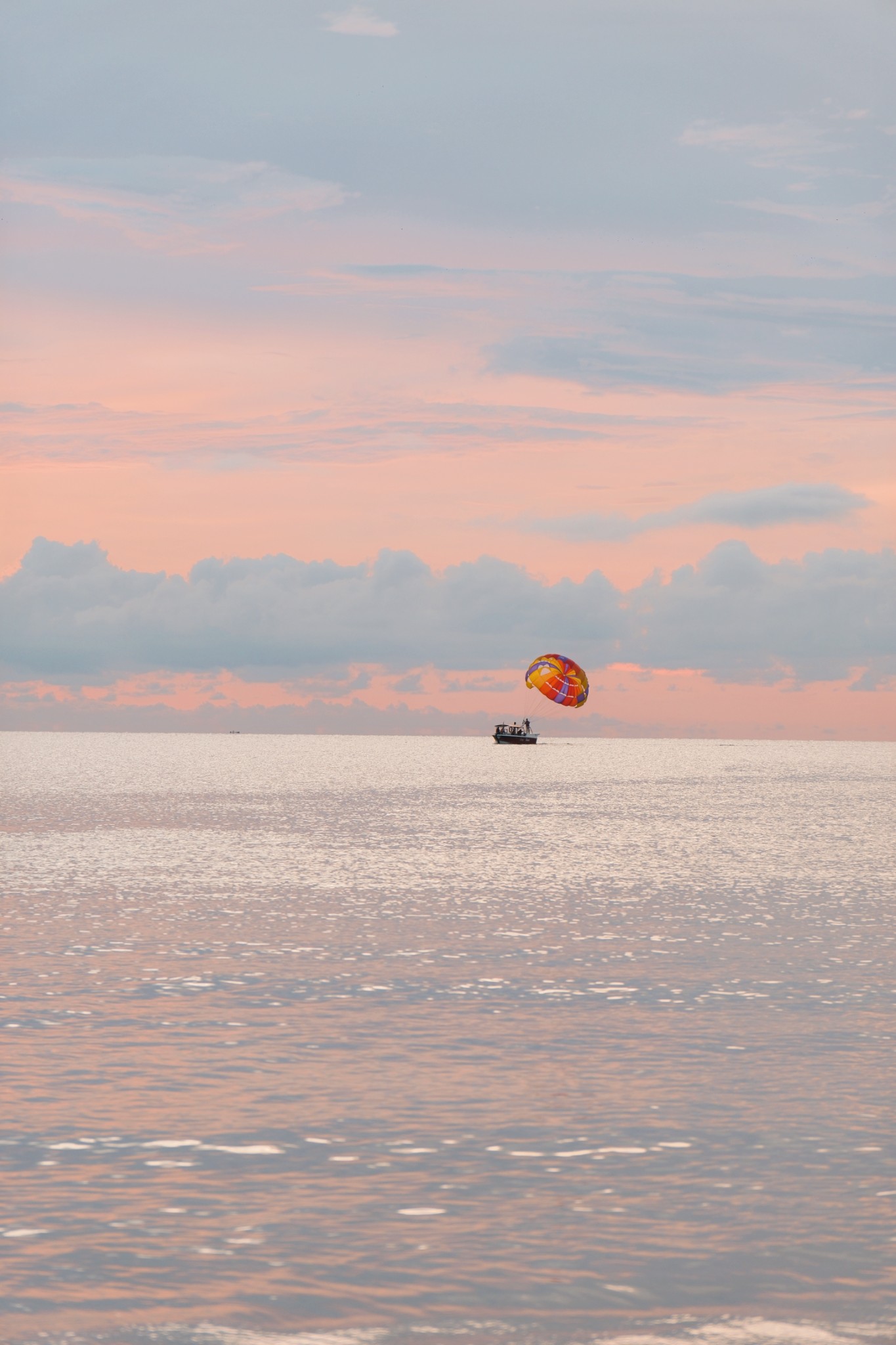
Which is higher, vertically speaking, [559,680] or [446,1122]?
[559,680]

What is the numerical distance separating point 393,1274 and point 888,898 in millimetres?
41736

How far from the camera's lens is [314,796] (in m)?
154

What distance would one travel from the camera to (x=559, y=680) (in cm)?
17125

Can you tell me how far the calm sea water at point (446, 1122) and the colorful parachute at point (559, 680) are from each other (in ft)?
394

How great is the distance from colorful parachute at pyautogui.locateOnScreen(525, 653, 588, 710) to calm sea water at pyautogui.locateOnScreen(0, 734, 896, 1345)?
120 metres

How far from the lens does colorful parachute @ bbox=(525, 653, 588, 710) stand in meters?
169

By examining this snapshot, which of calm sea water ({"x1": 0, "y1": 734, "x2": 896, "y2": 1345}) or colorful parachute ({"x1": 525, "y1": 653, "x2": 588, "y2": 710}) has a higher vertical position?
colorful parachute ({"x1": 525, "y1": 653, "x2": 588, "y2": 710})

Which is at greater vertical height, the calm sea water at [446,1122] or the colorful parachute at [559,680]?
the colorful parachute at [559,680]

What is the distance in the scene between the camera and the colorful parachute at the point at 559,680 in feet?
556

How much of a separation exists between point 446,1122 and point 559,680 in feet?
500

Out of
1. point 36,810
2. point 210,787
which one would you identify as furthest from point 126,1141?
point 210,787

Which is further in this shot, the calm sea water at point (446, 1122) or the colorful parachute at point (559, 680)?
the colorful parachute at point (559, 680)

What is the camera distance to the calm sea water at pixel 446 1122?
1316 centimetres

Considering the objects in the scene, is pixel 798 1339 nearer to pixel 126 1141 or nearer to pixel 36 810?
pixel 126 1141
